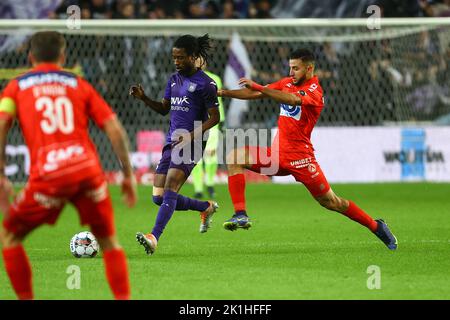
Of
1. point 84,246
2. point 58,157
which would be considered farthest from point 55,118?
point 84,246

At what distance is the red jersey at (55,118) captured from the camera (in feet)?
19.3

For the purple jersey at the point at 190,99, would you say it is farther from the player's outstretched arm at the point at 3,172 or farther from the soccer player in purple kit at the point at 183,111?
the player's outstretched arm at the point at 3,172

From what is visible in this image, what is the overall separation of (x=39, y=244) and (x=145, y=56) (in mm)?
9462

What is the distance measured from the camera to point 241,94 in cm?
955

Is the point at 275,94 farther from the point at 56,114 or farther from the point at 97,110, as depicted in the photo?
the point at 56,114

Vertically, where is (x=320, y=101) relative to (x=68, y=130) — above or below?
above

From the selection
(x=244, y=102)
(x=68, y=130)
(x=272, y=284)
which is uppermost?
(x=244, y=102)

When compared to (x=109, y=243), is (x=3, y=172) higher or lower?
higher

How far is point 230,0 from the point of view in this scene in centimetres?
2147

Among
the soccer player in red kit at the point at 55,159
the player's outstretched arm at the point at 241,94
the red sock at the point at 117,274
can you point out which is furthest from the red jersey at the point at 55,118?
the player's outstretched arm at the point at 241,94

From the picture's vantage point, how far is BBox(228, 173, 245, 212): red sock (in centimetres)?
984

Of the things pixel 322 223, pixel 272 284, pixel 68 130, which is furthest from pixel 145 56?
pixel 68 130

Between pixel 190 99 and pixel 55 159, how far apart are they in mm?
4085
